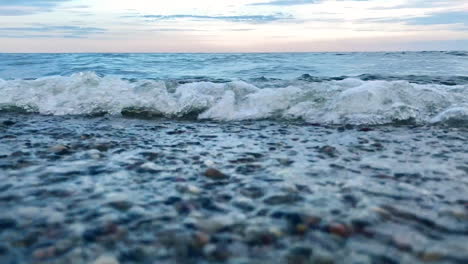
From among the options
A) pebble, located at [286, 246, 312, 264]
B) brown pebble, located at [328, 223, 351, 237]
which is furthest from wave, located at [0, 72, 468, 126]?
pebble, located at [286, 246, 312, 264]

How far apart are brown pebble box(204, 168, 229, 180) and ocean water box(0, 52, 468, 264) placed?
0.02 m

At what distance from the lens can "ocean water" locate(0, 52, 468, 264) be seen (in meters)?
2.72

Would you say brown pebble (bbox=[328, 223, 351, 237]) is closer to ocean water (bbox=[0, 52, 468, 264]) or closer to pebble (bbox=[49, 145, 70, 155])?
ocean water (bbox=[0, 52, 468, 264])

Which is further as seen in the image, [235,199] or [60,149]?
[60,149]

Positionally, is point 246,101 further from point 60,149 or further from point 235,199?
point 235,199

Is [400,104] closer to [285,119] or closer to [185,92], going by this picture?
[285,119]

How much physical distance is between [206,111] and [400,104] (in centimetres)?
375

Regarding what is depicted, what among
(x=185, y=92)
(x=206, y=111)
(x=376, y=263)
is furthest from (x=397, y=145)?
(x=185, y=92)

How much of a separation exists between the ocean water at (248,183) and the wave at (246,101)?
0.05 m

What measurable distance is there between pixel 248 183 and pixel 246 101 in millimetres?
5360

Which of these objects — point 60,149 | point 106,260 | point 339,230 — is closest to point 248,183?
point 339,230

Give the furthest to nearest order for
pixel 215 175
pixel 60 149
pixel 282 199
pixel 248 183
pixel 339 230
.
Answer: pixel 60 149, pixel 215 175, pixel 248 183, pixel 282 199, pixel 339 230

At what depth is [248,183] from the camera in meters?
3.97

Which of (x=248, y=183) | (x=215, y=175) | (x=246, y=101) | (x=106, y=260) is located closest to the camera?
(x=106, y=260)
